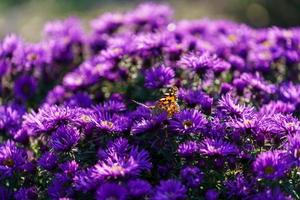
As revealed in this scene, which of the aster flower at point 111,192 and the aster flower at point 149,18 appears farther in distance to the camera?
the aster flower at point 149,18

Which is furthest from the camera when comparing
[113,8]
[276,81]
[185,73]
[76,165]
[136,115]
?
[113,8]

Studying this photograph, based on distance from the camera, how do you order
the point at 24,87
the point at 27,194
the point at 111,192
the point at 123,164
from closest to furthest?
the point at 111,192 → the point at 123,164 → the point at 27,194 → the point at 24,87

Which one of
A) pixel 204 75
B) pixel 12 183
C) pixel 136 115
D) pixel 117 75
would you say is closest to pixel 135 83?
pixel 117 75

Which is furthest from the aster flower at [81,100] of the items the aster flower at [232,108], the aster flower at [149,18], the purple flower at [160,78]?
the aster flower at [149,18]

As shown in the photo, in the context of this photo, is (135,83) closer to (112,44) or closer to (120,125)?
(112,44)

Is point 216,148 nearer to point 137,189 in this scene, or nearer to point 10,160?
point 137,189

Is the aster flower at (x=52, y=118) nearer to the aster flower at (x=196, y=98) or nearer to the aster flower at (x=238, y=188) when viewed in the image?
the aster flower at (x=196, y=98)

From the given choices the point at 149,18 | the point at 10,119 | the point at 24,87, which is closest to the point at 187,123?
the point at 10,119
